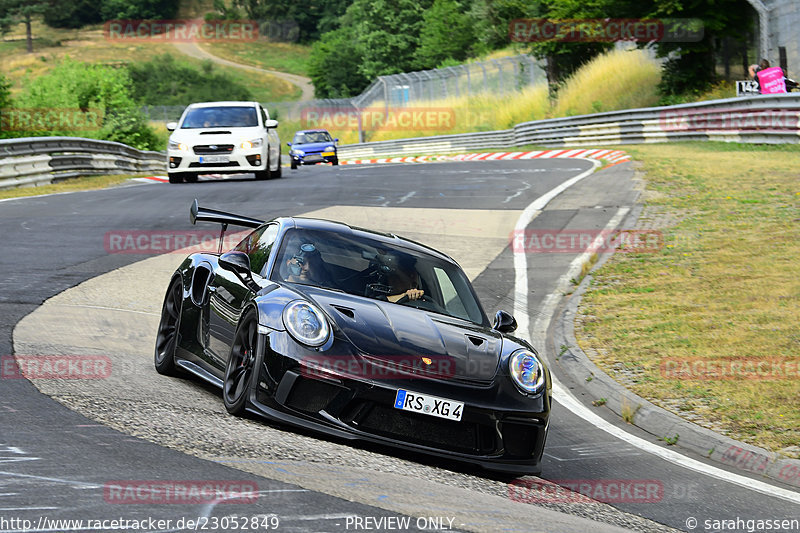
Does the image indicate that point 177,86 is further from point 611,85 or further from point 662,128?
point 662,128

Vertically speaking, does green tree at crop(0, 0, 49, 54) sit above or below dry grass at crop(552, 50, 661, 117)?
above

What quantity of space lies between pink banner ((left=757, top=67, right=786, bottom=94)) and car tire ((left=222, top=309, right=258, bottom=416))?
23013 millimetres

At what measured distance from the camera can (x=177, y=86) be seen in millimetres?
102562

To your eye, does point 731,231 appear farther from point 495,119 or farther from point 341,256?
point 495,119

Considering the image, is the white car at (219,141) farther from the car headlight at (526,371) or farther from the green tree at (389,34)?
the green tree at (389,34)

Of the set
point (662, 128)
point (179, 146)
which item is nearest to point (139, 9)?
point (662, 128)

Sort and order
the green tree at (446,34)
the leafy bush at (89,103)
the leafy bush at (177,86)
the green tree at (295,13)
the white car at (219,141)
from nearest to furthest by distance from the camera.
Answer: the white car at (219,141) < the leafy bush at (89,103) < the green tree at (446,34) < the leafy bush at (177,86) < the green tree at (295,13)

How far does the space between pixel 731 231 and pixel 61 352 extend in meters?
10.2

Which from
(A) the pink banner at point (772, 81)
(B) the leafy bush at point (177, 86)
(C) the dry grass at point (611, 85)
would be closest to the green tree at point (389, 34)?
(B) the leafy bush at point (177, 86)

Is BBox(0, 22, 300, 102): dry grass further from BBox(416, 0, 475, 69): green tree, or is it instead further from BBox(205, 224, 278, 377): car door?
BBox(205, 224, 278, 377): car door

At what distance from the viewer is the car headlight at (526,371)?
611cm

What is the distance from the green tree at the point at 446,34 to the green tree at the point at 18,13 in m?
57.9

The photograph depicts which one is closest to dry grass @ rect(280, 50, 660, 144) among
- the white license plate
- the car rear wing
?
the white license plate

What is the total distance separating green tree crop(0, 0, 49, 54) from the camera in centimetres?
12425
